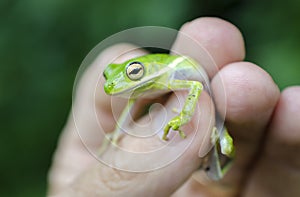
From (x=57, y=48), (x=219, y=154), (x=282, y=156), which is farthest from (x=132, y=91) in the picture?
(x=57, y=48)

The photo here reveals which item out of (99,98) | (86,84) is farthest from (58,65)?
(99,98)

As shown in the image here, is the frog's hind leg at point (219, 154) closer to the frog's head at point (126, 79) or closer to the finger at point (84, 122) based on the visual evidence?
the frog's head at point (126, 79)

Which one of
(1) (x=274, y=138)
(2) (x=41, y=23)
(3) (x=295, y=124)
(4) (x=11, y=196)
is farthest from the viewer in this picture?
(4) (x=11, y=196)

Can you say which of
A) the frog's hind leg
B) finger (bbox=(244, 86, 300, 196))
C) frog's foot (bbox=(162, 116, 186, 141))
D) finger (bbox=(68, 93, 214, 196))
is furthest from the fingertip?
frog's foot (bbox=(162, 116, 186, 141))

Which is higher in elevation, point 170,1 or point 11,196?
point 170,1

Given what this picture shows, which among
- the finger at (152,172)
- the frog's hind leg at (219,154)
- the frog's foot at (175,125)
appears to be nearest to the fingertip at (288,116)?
the frog's hind leg at (219,154)

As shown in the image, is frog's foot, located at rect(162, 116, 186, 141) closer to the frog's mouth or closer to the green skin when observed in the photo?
the green skin

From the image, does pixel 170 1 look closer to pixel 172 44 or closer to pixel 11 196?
pixel 172 44
